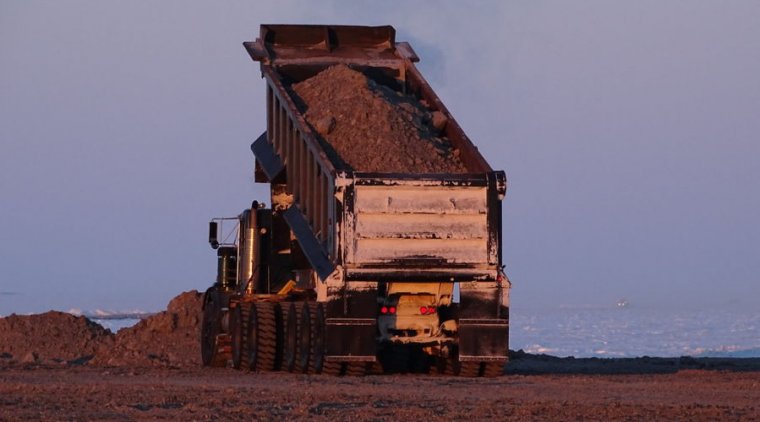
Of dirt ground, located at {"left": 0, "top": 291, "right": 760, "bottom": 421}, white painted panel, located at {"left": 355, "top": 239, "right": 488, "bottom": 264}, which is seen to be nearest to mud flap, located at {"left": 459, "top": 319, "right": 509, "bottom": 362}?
dirt ground, located at {"left": 0, "top": 291, "right": 760, "bottom": 421}

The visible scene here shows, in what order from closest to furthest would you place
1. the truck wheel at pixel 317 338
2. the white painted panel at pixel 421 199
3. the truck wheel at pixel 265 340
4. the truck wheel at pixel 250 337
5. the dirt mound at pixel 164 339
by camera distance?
1. the white painted panel at pixel 421 199
2. the truck wheel at pixel 317 338
3. the truck wheel at pixel 265 340
4. the truck wheel at pixel 250 337
5. the dirt mound at pixel 164 339

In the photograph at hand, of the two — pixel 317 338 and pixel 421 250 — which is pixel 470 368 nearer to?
pixel 421 250

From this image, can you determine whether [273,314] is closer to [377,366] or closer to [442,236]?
[377,366]

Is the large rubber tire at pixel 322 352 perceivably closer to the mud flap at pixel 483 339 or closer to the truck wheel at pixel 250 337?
the mud flap at pixel 483 339

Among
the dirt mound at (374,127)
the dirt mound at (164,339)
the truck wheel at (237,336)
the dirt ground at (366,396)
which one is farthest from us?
the dirt mound at (164,339)

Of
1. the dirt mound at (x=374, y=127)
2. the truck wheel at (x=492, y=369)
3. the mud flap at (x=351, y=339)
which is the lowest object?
the truck wheel at (x=492, y=369)

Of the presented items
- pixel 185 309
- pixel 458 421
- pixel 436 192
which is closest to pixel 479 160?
pixel 436 192

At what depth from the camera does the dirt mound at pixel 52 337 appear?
33312 millimetres

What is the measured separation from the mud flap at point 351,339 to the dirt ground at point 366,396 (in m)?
0.32

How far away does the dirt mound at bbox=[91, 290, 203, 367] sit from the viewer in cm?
3028

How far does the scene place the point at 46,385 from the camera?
18.6m

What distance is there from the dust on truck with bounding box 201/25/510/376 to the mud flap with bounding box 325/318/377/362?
0.04 ft

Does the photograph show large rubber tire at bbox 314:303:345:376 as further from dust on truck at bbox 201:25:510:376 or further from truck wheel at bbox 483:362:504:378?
truck wheel at bbox 483:362:504:378

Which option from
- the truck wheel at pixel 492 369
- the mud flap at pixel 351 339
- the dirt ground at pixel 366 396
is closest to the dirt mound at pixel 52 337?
→ the dirt ground at pixel 366 396
